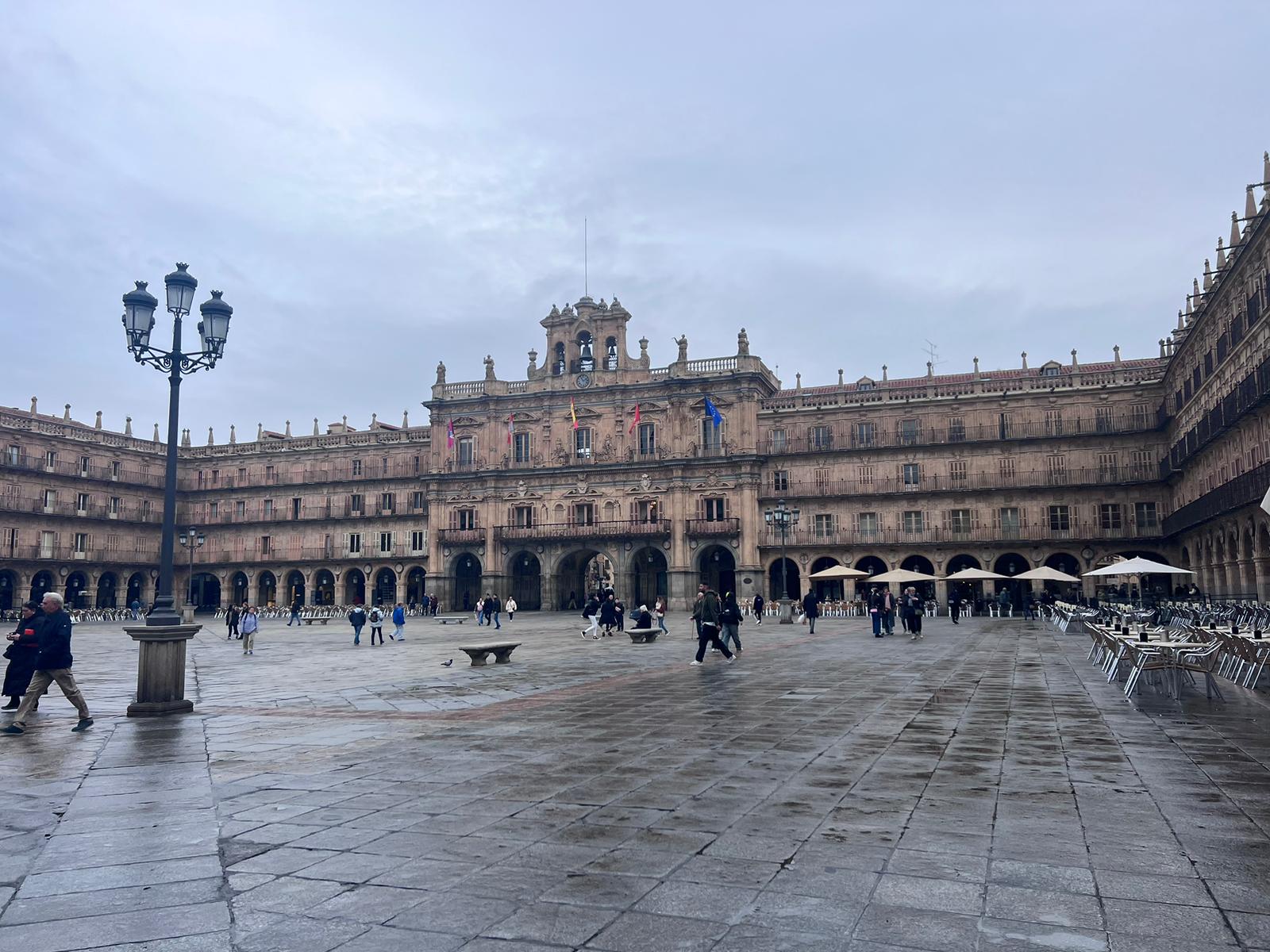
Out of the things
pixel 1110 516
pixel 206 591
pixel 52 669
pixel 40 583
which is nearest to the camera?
pixel 52 669

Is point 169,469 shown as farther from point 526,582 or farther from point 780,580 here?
point 526,582

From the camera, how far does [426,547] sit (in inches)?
2254

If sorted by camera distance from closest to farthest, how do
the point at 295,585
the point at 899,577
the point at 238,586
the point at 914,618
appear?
the point at 914,618 → the point at 899,577 → the point at 295,585 → the point at 238,586

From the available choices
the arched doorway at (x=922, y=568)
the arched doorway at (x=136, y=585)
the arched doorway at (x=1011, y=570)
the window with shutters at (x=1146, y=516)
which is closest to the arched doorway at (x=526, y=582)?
the arched doorway at (x=922, y=568)

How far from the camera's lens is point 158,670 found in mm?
10305

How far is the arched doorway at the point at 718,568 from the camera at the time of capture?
50406 mm

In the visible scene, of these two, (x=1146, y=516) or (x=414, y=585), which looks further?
(x=414, y=585)

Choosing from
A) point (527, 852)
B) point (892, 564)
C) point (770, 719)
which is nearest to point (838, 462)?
point (892, 564)

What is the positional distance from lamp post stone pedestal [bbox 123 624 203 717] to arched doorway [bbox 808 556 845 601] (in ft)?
131

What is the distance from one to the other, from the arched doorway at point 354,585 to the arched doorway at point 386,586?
114 centimetres

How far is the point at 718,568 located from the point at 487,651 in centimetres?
3471

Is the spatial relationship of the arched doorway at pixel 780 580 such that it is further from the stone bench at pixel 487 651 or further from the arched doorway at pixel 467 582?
the stone bench at pixel 487 651

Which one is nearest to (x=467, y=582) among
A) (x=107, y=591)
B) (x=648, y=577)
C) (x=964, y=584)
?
(x=648, y=577)

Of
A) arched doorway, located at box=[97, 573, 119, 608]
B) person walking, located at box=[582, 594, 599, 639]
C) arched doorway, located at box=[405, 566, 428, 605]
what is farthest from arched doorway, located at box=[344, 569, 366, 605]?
person walking, located at box=[582, 594, 599, 639]
